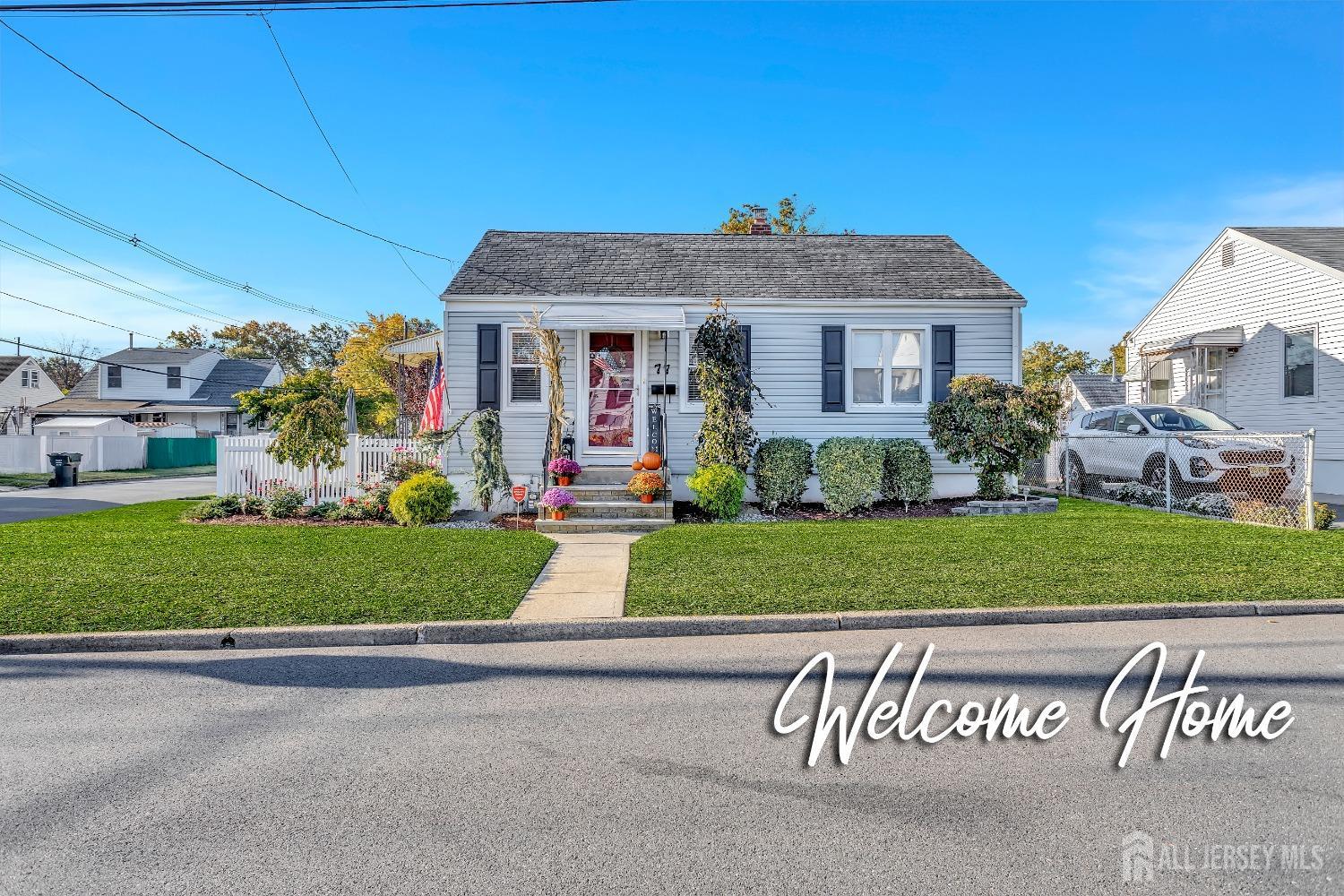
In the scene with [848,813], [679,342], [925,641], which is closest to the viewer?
[848,813]

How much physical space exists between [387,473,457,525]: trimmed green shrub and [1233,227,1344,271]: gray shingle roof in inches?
649

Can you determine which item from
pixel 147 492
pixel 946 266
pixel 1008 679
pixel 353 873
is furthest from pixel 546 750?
pixel 147 492

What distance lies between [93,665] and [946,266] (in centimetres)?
1354

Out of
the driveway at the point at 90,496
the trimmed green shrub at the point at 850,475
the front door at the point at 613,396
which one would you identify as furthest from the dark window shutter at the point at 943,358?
the driveway at the point at 90,496

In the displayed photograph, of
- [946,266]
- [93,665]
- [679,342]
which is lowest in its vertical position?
[93,665]

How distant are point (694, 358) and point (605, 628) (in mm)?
7876

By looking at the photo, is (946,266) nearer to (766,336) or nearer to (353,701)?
(766,336)

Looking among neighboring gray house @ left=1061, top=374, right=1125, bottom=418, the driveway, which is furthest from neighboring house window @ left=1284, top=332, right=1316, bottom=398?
the driveway

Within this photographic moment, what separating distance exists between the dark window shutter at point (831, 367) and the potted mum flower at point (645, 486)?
11.9 feet

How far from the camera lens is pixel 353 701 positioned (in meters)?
4.51

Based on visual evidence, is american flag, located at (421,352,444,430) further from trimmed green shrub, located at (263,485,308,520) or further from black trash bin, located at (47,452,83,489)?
black trash bin, located at (47,452,83,489)

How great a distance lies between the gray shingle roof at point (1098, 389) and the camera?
98.9 ft

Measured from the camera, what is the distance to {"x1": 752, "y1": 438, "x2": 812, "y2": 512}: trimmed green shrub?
12.3 m

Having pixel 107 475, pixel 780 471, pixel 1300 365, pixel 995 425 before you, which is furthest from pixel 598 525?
pixel 107 475
